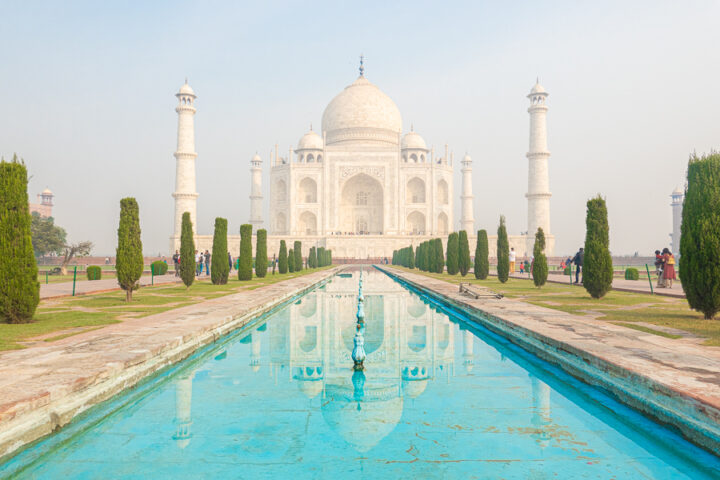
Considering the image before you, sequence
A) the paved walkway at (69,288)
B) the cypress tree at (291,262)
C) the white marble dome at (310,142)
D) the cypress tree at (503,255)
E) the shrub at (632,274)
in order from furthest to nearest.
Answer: the white marble dome at (310,142) → the cypress tree at (291,262) → the shrub at (632,274) → the cypress tree at (503,255) → the paved walkway at (69,288)

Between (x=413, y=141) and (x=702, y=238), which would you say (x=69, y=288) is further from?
(x=413, y=141)

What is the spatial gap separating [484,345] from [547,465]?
3.12 meters

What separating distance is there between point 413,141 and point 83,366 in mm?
46621

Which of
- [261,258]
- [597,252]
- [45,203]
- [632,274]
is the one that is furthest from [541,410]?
[45,203]

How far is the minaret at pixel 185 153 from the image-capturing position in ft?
111

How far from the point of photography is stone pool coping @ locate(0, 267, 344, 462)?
2570 millimetres

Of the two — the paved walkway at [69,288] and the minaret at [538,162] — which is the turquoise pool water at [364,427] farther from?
Answer: the minaret at [538,162]

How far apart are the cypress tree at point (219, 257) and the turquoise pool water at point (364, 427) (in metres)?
8.98

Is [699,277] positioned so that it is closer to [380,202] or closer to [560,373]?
[560,373]

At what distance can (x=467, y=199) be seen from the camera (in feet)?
151

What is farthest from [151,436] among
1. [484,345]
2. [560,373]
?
[484,345]

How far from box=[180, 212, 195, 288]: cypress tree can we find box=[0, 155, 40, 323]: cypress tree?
4947mm

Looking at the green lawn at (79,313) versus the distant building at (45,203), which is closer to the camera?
the green lawn at (79,313)

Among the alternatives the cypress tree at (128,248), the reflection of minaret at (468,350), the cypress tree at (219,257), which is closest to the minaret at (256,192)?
the cypress tree at (219,257)
